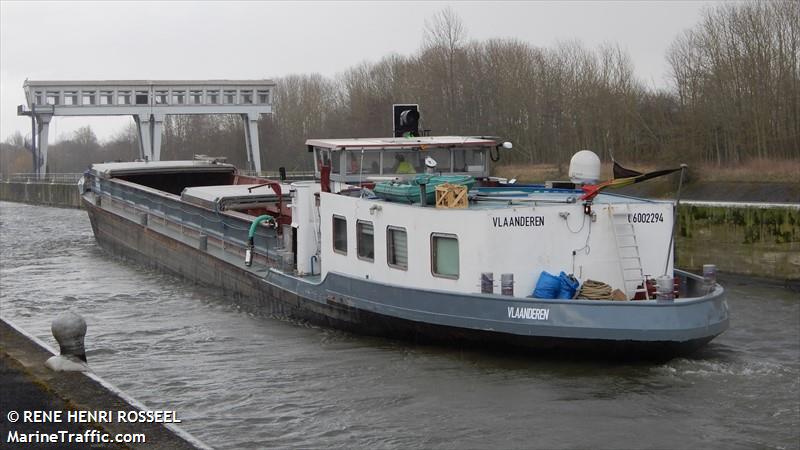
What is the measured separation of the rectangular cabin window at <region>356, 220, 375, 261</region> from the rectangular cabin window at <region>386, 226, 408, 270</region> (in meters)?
0.45

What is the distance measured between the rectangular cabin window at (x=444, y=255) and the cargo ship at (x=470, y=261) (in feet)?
0.07

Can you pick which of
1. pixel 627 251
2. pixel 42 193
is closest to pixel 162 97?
pixel 42 193

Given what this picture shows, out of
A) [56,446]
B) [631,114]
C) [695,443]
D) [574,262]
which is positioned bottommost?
[695,443]

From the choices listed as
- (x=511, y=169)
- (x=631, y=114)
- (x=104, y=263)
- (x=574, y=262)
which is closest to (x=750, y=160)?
(x=631, y=114)

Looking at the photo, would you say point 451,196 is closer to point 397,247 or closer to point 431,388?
point 397,247

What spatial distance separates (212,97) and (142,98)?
12.8 ft

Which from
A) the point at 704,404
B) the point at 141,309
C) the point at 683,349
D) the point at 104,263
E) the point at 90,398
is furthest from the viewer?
the point at 104,263

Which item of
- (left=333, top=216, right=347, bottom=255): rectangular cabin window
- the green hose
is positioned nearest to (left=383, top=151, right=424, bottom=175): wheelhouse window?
(left=333, top=216, right=347, bottom=255): rectangular cabin window

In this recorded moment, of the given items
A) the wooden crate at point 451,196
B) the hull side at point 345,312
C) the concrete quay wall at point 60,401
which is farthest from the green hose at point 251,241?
the concrete quay wall at point 60,401

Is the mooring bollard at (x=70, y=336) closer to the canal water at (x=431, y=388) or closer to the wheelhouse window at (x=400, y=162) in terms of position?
the canal water at (x=431, y=388)

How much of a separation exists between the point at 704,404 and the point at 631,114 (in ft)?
102

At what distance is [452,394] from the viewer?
12.5m

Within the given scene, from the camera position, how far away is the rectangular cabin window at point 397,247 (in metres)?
14.5

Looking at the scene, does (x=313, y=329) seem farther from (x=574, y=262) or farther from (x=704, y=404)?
(x=704, y=404)
